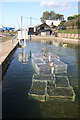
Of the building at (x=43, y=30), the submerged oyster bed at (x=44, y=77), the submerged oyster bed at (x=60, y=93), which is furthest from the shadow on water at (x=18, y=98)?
the building at (x=43, y=30)

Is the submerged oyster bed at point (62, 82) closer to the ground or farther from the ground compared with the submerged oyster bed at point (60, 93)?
farther from the ground

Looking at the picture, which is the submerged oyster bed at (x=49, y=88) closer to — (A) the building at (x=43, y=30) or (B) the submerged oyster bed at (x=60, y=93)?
(B) the submerged oyster bed at (x=60, y=93)

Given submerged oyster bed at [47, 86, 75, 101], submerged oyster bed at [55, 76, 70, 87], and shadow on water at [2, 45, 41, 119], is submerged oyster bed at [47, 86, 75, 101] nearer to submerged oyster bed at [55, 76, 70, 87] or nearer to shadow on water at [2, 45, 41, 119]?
submerged oyster bed at [55, 76, 70, 87]

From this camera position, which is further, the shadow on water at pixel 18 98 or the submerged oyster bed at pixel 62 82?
the submerged oyster bed at pixel 62 82

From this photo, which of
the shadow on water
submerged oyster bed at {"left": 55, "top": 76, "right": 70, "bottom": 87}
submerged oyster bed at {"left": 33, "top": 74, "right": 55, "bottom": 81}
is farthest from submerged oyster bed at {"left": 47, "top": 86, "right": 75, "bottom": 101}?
submerged oyster bed at {"left": 33, "top": 74, "right": 55, "bottom": 81}

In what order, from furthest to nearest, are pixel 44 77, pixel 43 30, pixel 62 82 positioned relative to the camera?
1. pixel 43 30
2. pixel 44 77
3. pixel 62 82

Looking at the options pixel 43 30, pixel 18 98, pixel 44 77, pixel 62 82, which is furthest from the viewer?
pixel 43 30

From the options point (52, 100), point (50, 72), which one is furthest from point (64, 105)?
point (50, 72)

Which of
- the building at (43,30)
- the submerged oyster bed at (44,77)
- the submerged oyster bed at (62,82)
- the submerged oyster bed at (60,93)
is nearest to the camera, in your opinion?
the submerged oyster bed at (60,93)

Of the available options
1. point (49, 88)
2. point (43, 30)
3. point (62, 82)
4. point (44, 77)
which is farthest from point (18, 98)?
point (43, 30)

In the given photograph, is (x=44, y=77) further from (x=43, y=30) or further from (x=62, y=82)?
(x=43, y=30)

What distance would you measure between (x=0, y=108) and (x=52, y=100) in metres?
2.63

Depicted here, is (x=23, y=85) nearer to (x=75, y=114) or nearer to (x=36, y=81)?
(x=36, y=81)

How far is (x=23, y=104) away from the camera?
6.88 metres
